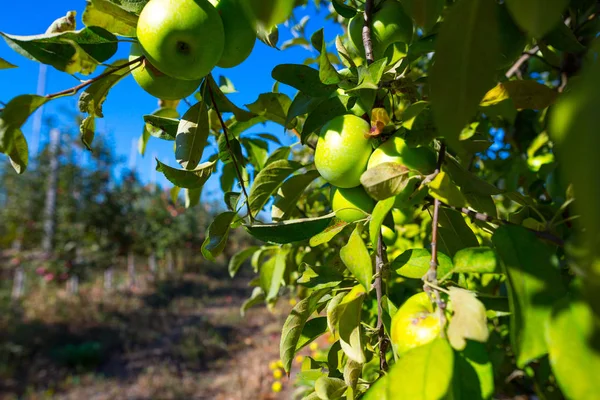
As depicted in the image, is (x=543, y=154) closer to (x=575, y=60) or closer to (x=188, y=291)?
(x=575, y=60)

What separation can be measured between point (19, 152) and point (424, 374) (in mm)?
737

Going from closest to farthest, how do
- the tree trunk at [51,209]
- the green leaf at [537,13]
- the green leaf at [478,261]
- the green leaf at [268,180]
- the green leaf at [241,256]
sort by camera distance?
the green leaf at [537,13] < the green leaf at [478,261] < the green leaf at [268,180] < the green leaf at [241,256] < the tree trunk at [51,209]

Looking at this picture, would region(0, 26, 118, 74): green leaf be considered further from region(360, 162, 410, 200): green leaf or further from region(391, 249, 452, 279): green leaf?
region(391, 249, 452, 279): green leaf

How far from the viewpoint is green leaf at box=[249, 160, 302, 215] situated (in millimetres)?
869

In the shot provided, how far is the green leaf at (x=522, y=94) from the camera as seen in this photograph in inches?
27.6

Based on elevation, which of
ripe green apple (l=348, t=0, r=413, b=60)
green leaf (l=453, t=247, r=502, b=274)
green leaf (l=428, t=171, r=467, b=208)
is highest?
ripe green apple (l=348, t=0, r=413, b=60)

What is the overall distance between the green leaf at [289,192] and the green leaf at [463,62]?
578 mm

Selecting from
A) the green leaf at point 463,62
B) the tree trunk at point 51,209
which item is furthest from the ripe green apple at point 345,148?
the tree trunk at point 51,209

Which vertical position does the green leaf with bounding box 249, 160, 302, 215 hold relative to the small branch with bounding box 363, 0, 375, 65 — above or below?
below

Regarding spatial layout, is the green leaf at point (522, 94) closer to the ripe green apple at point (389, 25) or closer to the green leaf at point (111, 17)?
the ripe green apple at point (389, 25)

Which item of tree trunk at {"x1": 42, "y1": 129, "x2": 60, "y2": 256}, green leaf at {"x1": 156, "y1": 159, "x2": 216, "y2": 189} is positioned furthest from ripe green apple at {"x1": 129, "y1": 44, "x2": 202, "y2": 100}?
tree trunk at {"x1": 42, "y1": 129, "x2": 60, "y2": 256}

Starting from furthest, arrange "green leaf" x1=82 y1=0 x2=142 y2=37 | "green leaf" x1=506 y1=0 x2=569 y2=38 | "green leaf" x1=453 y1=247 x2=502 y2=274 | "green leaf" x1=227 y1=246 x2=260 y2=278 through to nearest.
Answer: "green leaf" x1=227 y1=246 x2=260 y2=278, "green leaf" x1=82 y1=0 x2=142 y2=37, "green leaf" x1=453 y1=247 x2=502 y2=274, "green leaf" x1=506 y1=0 x2=569 y2=38

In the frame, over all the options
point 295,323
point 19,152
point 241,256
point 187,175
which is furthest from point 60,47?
point 241,256

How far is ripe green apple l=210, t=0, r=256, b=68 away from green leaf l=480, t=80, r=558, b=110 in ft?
1.46
